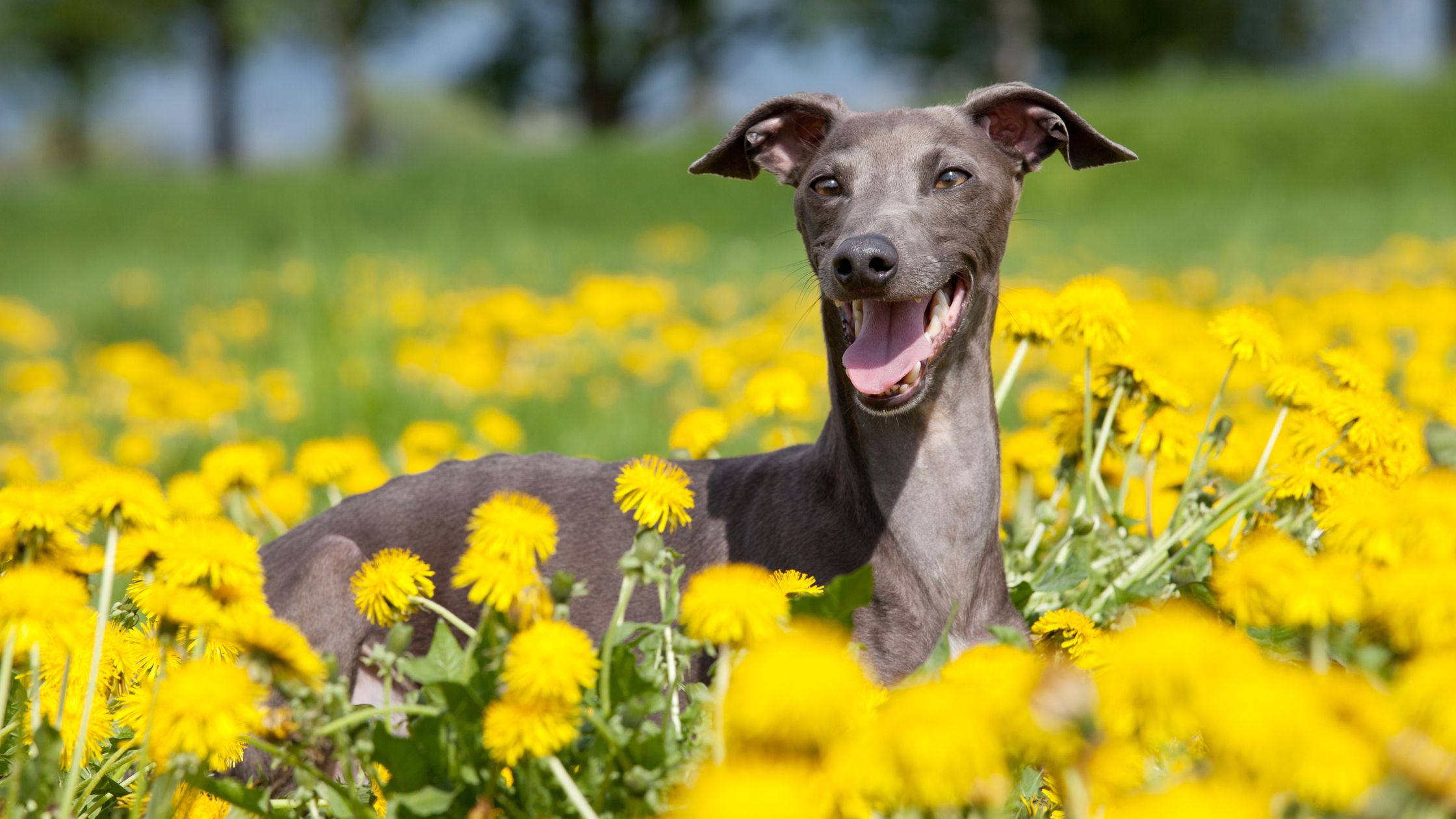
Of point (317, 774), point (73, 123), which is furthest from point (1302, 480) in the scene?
point (73, 123)

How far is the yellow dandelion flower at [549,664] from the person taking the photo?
1.48m

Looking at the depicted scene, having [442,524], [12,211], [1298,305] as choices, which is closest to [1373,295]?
[1298,305]

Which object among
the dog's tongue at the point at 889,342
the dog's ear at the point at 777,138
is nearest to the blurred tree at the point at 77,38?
the dog's ear at the point at 777,138

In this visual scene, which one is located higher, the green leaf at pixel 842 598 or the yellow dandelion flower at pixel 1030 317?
the yellow dandelion flower at pixel 1030 317

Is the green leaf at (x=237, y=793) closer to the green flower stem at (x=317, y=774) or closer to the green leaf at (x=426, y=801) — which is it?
the green flower stem at (x=317, y=774)

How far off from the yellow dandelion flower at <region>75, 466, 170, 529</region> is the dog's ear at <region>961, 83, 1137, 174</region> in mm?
2084

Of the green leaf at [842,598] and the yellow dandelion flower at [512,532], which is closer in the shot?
the yellow dandelion flower at [512,532]

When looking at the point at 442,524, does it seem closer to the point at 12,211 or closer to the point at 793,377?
the point at 793,377

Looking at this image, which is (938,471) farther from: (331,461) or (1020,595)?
(331,461)

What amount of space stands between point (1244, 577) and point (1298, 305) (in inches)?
158

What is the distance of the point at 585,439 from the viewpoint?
524 centimetres

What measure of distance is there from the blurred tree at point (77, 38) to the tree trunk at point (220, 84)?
1.54 m

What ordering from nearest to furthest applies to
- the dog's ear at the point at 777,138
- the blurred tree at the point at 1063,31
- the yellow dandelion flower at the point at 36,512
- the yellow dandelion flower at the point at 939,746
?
the yellow dandelion flower at the point at 939,746 → the yellow dandelion flower at the point at 36,512 → the dog's ear at the point at 777,138 → the blurred tree at the point at 1063,31

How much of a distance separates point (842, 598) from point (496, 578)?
1.79ft
